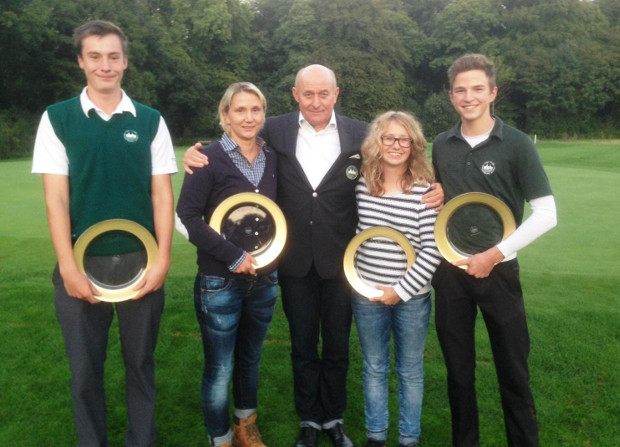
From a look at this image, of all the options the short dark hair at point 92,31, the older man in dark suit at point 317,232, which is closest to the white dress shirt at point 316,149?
the older man in dark suit at point 317,232

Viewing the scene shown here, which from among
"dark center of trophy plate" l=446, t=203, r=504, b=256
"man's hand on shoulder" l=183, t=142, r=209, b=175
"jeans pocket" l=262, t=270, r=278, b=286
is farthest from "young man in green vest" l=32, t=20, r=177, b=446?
"dark center of trophy plate" l=446, t=203, r=504, b=256

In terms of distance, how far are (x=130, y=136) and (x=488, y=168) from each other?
181 cm

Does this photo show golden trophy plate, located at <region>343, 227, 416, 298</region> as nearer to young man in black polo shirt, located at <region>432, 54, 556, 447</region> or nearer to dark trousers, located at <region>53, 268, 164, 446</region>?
young man in black polo shirt, located at <region>432, 54, 556, 447</region>

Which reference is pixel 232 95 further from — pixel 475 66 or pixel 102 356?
pixel 102 356

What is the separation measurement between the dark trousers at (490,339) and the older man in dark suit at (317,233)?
602 millimetres

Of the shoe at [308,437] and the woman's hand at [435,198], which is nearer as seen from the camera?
the woman's hand at [435,198]

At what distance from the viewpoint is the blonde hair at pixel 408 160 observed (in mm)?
3266

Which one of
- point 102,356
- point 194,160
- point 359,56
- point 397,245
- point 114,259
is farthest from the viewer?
point 359,56

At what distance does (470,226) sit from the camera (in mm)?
3156

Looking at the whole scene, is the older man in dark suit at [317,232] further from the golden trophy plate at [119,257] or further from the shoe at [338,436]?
the golden trophy plate at [119,257]

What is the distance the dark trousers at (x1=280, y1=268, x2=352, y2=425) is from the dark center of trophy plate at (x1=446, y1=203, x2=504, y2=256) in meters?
0.73

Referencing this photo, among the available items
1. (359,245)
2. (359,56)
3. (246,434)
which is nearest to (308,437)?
(246,434)

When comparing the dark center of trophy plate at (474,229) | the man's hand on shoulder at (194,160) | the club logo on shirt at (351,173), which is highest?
the man's hand on shoulder at (194,160)

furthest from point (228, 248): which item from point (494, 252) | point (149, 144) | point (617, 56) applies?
point (617, 56)
